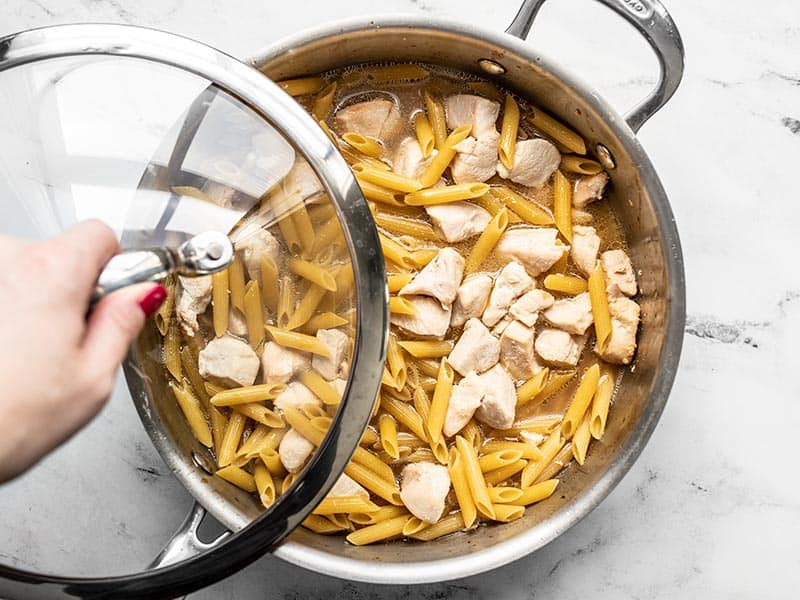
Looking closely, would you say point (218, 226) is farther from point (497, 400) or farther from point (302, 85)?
point (497, 400)

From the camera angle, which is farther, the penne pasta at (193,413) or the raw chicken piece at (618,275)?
the raw chicken piece at (618,275)

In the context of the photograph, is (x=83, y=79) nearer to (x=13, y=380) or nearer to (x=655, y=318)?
(x=13, y=380)

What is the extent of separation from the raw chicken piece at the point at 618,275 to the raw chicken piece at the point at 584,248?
26mm

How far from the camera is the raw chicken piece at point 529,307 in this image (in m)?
1.54

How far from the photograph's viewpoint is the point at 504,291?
155 centimetres

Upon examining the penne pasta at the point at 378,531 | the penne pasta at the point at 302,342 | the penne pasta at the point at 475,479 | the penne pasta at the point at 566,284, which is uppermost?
the penne pasta at the point at 302,342

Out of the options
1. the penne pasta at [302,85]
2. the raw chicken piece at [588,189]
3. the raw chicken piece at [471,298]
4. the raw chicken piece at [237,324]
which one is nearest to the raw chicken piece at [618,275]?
the raw chicken piece at [588,189]

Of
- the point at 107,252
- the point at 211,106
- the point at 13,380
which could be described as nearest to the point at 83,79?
the point at 211,106

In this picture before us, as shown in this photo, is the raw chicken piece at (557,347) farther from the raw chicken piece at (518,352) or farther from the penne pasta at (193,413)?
the penne pasta at (193,413)

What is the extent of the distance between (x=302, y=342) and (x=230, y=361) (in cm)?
10

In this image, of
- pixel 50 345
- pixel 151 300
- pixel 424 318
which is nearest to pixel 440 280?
pixel 424 318

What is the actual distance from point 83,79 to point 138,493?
737 mm

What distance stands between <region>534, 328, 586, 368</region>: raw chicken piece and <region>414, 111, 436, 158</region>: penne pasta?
377 mm

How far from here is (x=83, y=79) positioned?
1.11m
